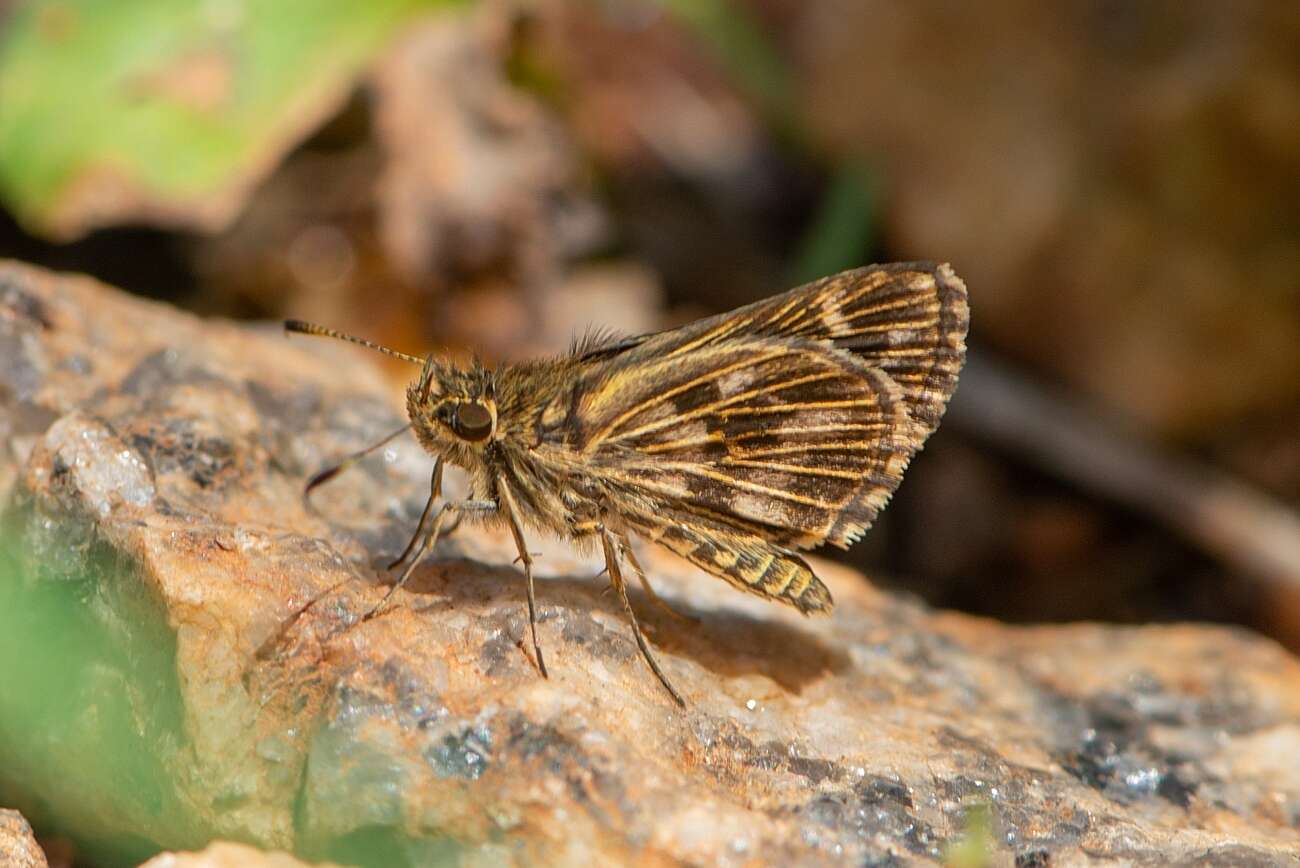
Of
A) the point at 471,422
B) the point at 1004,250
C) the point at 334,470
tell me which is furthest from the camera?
the point at 1004,250

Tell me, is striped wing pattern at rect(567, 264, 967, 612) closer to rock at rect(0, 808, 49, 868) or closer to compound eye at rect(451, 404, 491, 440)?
compound eye at rect(451, 404, 491, 440)

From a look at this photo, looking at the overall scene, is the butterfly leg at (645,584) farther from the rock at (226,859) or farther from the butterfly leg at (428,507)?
the rock at (226,859)

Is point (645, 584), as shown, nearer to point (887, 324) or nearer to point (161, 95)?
point (887, 324)

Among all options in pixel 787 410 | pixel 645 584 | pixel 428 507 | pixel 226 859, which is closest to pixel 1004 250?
pixel 787 410

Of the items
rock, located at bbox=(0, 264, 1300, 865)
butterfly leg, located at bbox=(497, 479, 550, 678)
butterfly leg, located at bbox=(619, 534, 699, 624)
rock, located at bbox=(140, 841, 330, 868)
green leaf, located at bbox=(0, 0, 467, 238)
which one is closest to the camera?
rock, located at bbox=(140, 841, 330, 868)

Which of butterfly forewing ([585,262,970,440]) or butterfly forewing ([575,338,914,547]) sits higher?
butterfly forewing ([585,262,970,440])

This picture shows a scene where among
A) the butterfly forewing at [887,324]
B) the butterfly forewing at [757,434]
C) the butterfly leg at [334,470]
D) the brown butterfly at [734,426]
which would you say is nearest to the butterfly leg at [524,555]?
the brown butterfly at [734,426]

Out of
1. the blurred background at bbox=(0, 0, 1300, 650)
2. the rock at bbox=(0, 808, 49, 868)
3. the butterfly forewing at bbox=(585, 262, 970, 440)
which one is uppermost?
the blurred background at bbox=(0, 0, 1300, 650)

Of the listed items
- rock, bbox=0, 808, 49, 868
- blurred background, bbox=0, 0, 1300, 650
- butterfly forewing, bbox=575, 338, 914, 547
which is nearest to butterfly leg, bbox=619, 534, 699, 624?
butterfly forewing, bbox=575, 338, 914, 547
